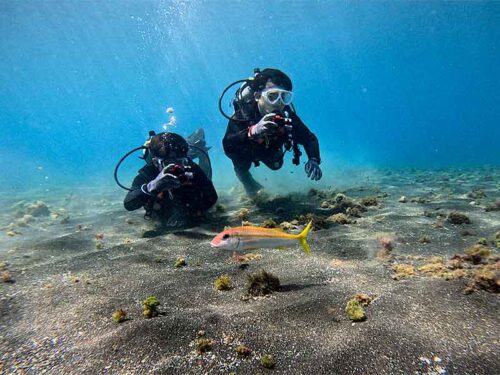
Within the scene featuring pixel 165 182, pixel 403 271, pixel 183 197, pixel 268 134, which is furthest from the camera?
pixel 183 197

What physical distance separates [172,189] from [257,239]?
193 inches

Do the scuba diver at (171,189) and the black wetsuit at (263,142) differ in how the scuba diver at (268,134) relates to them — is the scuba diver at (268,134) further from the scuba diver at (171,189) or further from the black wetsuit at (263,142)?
the scuba diver at (171,189)

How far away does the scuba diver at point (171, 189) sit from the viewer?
7.51 meters

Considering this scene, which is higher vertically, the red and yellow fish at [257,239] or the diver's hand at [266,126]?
the diver's hand at [266,126]

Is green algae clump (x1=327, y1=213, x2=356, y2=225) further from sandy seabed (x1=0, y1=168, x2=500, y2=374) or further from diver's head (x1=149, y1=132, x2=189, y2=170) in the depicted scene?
diver's head (x1=149, y1=132, x2=189, y2=170)

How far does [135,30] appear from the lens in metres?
62.9

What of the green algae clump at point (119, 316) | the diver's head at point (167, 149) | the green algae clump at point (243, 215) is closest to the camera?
the green algae clump at point (119, 316)

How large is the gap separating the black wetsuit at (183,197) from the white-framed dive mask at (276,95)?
3245 mm

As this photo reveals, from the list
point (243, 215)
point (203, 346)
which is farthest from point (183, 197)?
point (203, 346)

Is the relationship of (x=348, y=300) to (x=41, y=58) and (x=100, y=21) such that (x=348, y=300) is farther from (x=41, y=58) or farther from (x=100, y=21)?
(x=41, y=58)

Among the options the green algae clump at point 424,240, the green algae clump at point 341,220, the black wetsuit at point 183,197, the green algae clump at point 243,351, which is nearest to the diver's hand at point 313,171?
the green algae clump at point 341,220

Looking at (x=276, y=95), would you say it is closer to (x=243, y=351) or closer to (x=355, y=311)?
(x=355, y=311)

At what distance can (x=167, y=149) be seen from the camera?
7.65 meters

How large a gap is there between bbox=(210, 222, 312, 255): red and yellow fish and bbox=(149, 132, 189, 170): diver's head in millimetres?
4752
